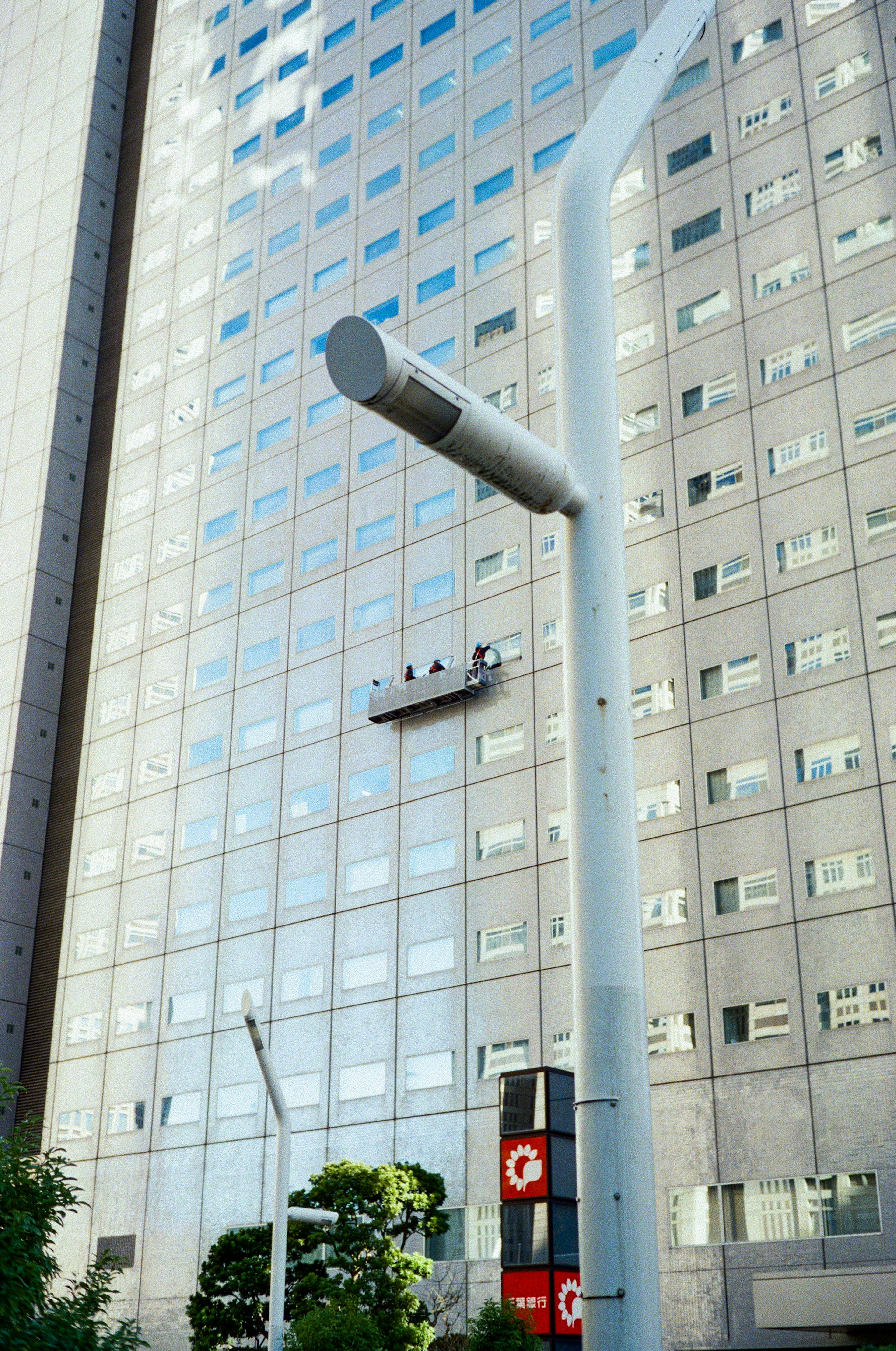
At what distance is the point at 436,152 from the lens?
6059cm

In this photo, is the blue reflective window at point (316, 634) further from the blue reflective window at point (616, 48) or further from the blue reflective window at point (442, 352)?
the blue reflective window at point (616, 48)

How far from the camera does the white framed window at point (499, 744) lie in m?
48.4

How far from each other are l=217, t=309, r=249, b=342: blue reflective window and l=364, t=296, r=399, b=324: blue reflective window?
8529mm

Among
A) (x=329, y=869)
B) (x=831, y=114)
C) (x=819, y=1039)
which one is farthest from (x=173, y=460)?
(x=819, y=1039)

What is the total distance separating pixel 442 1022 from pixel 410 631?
1491 centimetres

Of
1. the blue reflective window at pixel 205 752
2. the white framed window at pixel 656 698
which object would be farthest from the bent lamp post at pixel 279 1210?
the blue reflective window at pixel 205 752

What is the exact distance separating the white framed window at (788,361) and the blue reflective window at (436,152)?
68.8 feet

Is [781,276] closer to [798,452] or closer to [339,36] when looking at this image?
[798,452]

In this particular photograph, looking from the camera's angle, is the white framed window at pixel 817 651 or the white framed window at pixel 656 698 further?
the white framed window at pixel 656 698

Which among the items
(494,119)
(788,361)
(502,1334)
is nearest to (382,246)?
(494,119)

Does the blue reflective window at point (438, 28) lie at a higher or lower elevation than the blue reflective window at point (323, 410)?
higher

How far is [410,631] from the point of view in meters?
53.2

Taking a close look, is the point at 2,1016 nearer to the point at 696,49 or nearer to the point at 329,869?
the point at 329,869

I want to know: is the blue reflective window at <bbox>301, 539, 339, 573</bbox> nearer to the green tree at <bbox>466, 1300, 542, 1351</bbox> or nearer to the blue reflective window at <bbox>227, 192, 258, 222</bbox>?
the blue reflective window at <bbox>227, 192, 258, 222</bbox>
